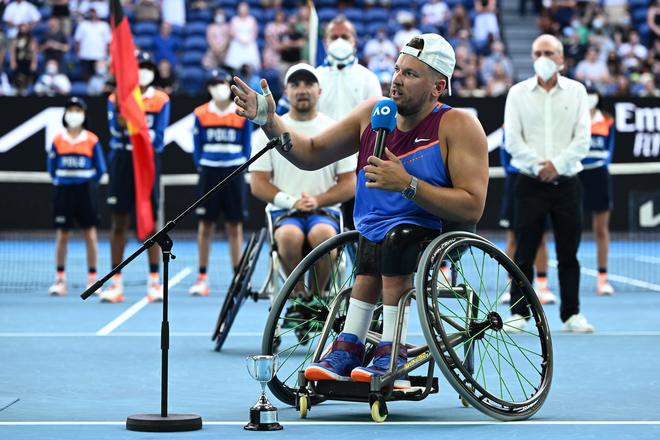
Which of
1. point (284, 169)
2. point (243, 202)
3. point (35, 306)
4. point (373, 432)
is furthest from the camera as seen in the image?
point (243, 202)

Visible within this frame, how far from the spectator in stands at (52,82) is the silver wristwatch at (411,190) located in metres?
16.0

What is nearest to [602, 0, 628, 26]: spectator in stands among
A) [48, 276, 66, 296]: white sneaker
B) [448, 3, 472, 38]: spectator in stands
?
[448, 3, 472, 38]: spectator in stands

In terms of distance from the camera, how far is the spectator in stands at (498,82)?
68.6ft

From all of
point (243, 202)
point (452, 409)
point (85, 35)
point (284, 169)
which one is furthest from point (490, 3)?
point (452, 409)

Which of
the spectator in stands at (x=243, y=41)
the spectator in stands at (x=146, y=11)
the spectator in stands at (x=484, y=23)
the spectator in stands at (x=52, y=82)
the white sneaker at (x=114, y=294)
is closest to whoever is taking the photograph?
the white sneaker at (x=114, y=294)

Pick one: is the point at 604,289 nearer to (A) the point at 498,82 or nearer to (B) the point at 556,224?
(B) the point at 556,224

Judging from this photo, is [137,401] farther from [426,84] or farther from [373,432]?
[426,84]

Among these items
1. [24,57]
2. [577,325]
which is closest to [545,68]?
[577,325]

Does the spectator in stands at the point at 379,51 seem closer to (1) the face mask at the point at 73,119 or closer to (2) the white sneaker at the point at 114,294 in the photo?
(1) the face mask at the point at 73,119

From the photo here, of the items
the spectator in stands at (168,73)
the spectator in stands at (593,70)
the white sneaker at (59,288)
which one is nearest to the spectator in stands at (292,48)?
the spectator in stands at (168,73)

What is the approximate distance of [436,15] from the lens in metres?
23.8

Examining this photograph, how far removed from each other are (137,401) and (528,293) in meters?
1.98

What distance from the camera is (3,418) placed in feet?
19.4

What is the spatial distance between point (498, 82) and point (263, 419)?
53.0ft
